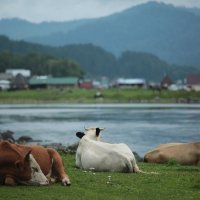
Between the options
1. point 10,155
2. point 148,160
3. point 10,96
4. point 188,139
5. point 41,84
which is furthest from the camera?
point 41,84

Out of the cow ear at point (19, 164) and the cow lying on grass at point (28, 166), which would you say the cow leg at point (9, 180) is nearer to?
the cow lying on grass at point (28, 166)

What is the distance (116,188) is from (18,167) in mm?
2383

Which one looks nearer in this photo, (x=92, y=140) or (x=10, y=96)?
(x=92, y=140)

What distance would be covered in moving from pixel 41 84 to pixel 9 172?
186 meters

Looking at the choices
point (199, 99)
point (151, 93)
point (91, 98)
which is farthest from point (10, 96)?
point (199, 99)

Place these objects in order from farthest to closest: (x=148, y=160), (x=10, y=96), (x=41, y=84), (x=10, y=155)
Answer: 1. (x=41, y=84)
2. (x=10, y=96)
3. (x=148, y=160)
4. (x=10, y=155)

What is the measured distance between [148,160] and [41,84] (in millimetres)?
176228

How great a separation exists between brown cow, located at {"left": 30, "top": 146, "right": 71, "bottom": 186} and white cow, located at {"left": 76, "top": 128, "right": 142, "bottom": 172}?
3.37m

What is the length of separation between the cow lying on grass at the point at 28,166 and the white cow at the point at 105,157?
11.1 feet

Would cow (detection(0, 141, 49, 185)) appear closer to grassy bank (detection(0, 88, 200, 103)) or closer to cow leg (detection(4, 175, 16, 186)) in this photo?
cow leg (detection(4, 175, 16, 186))

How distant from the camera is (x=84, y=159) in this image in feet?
59.0

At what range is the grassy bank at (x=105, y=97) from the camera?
488 feet

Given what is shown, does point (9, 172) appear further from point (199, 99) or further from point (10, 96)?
point (10, 96)

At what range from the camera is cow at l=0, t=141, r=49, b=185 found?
13.1 m
